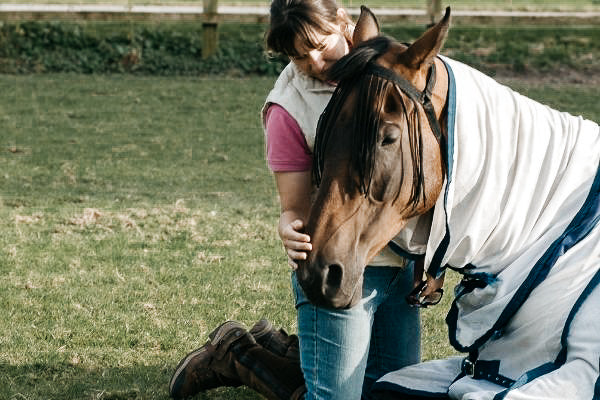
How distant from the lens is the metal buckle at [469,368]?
2805 millimetres

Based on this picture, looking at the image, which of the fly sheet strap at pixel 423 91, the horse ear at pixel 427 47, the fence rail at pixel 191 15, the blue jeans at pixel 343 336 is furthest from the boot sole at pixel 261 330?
the fence rail at pixel 191 15

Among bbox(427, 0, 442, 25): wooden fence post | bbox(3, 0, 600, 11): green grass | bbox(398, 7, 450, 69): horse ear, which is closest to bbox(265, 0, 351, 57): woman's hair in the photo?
bbox(398, 7, 450, 69): horse ear

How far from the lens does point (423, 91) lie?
246cm

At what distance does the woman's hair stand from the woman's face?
0.06 ft

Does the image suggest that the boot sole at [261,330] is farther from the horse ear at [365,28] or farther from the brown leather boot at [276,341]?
the horse ear at [365,28]

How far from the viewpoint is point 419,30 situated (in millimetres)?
14781

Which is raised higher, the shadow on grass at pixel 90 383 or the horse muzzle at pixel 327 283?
→ the horse muzzle at pixel 327 283

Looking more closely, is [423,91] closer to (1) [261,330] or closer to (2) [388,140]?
(2) [388,140]

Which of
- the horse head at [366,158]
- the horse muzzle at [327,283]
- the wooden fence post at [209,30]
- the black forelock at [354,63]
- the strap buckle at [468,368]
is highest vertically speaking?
the black forelock at [354,63]

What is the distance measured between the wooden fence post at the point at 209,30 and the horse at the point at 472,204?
35.8 ft

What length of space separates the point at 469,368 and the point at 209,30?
11103 mm

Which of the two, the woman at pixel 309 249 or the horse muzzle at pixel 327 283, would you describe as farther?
the woman at pixel 309 249

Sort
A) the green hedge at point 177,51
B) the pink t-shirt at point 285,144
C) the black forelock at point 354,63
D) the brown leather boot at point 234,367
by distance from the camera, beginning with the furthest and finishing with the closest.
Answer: the green hedge at point 177,51, the brown leather boot at point 234,367, the pink t-shirt at point 285,144, the black forelock at point 354,63

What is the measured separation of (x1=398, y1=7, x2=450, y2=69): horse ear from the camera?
2322 mm
